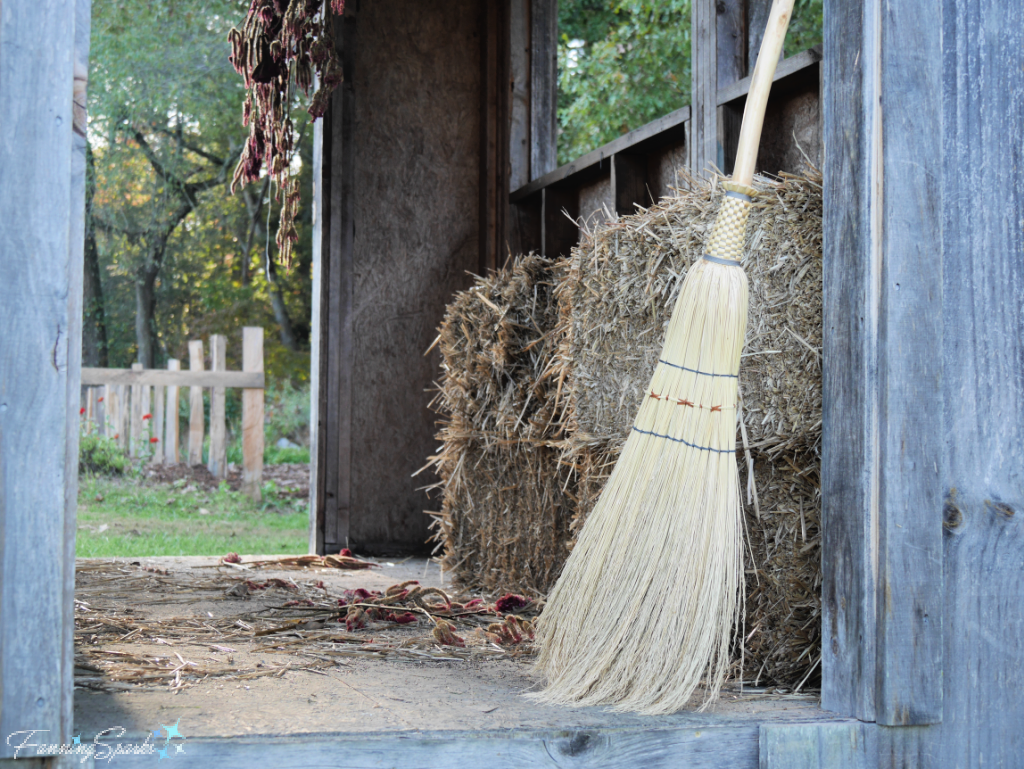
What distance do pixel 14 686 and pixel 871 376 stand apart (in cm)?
174

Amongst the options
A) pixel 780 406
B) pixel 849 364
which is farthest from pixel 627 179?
pixel 849 364

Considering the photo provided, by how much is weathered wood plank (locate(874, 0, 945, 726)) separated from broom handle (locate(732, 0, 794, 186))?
215 mm

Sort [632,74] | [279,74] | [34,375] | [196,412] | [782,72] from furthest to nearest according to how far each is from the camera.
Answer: [632,74]
[196,412]
[279,74]
[782,72]
[34,375]

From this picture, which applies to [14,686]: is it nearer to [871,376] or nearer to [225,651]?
[225,651]

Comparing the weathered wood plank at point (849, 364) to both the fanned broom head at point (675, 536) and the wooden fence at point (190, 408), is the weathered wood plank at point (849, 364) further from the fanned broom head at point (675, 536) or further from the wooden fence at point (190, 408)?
the wooden fence at point (190, 408)

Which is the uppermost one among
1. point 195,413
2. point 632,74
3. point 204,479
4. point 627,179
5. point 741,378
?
point 632,74

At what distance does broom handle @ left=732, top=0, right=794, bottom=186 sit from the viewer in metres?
2.13

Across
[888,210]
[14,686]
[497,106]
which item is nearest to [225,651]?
[14,686]

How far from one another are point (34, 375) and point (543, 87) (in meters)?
4.03

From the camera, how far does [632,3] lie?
35.8ft

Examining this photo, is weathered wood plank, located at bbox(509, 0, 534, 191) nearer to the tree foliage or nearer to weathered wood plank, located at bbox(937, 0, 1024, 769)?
weathered wood plank, located at bbox(937, 0, 1024, 769)

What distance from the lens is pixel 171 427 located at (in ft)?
33.9

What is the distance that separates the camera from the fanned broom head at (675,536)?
6.57ft

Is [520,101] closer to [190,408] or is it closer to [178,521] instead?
[178,521]
